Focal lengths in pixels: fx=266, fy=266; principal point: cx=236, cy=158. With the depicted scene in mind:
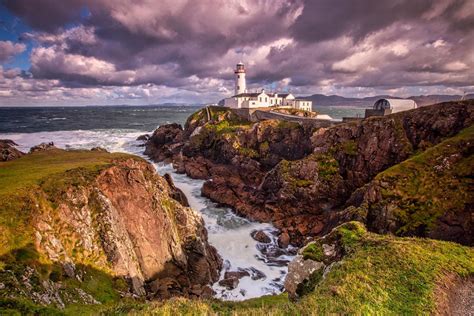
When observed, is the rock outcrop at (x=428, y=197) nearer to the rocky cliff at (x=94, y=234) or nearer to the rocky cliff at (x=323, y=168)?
the rocky cliff at (x=323, y=168)

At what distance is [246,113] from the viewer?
267ft

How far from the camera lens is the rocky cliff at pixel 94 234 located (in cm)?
1426

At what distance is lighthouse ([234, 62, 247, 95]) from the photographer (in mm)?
101125

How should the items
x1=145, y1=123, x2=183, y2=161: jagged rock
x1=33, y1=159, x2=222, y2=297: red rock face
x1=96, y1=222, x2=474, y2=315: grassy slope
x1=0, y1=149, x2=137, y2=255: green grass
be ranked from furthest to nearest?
x1=145, y1=123, x2=183, y2=161: jagged rock < x1=33, y1=159, x2=222, y2=297: red rock face < x1=0, y1=149, x2=137, y2=255: green grass < x1=96, y1=222, x2=474, y2=315: grassy slope

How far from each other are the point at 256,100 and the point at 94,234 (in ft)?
243

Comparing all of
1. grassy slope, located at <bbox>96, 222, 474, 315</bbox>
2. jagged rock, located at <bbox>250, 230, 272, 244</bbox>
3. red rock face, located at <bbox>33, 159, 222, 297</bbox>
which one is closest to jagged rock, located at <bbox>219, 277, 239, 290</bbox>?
red rock face, located at <bbox>33, 159, 222, 297</bbox>

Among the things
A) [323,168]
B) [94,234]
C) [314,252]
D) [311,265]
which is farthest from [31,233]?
[323,168]

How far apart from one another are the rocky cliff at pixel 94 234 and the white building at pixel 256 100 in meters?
63.0

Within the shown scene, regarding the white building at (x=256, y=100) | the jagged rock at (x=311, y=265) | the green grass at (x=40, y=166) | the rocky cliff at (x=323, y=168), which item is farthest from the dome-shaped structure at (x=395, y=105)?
the green grass at (x=40, y=166)

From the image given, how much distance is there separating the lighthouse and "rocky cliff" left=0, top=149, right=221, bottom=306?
7779cm

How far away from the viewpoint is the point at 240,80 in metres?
102

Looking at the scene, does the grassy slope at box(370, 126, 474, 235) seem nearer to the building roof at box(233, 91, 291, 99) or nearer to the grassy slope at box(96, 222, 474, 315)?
the grassy slope at box(96, 222, 474, 315)

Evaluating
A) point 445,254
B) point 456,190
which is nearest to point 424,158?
point 456,190

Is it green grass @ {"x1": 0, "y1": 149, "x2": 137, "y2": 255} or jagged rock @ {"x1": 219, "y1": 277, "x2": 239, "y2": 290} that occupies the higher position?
green grass @ {"x1": 0, "y1": 149, "x2": 137, "y2": 255}
